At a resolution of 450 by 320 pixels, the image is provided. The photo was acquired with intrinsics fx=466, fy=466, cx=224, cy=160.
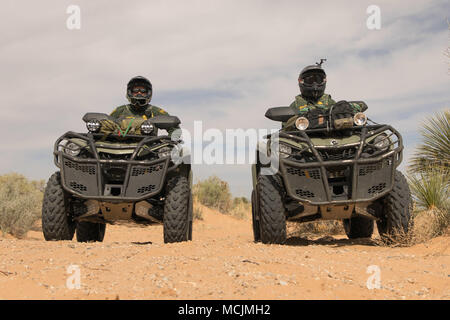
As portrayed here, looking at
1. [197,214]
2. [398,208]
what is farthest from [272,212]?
[197,214]

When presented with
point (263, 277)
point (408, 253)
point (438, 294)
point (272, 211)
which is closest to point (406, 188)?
point (408, 253)

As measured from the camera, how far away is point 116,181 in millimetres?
6152

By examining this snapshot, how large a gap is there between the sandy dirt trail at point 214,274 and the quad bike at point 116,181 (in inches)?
28.2

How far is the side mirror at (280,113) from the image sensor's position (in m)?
5.84

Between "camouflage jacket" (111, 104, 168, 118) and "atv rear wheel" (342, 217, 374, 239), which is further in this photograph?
"atv rear wheel" (342, 217, 374, 239)

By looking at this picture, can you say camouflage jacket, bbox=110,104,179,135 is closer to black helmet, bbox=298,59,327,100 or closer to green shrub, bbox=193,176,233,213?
black helmet, bbox=298,59,327,100

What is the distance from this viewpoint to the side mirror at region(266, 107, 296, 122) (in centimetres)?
584

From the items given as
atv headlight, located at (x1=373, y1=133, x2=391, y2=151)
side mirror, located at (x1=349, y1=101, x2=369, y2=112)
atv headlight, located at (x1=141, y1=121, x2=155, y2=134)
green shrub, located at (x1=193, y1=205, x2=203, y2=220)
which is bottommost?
green shrub, located at (x1=193, y1=205, x2=203, y2=220)

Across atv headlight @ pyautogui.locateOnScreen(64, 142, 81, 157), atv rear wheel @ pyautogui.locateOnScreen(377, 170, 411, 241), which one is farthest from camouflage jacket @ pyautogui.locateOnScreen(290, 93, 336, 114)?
atv headlight @ pyautogui.locateOnScreen(64, 142, 81, 157)

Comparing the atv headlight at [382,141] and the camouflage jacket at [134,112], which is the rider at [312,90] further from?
the camouflage jacket at [134,112]

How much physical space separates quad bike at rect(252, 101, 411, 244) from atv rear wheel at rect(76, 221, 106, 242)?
11.4 feet
